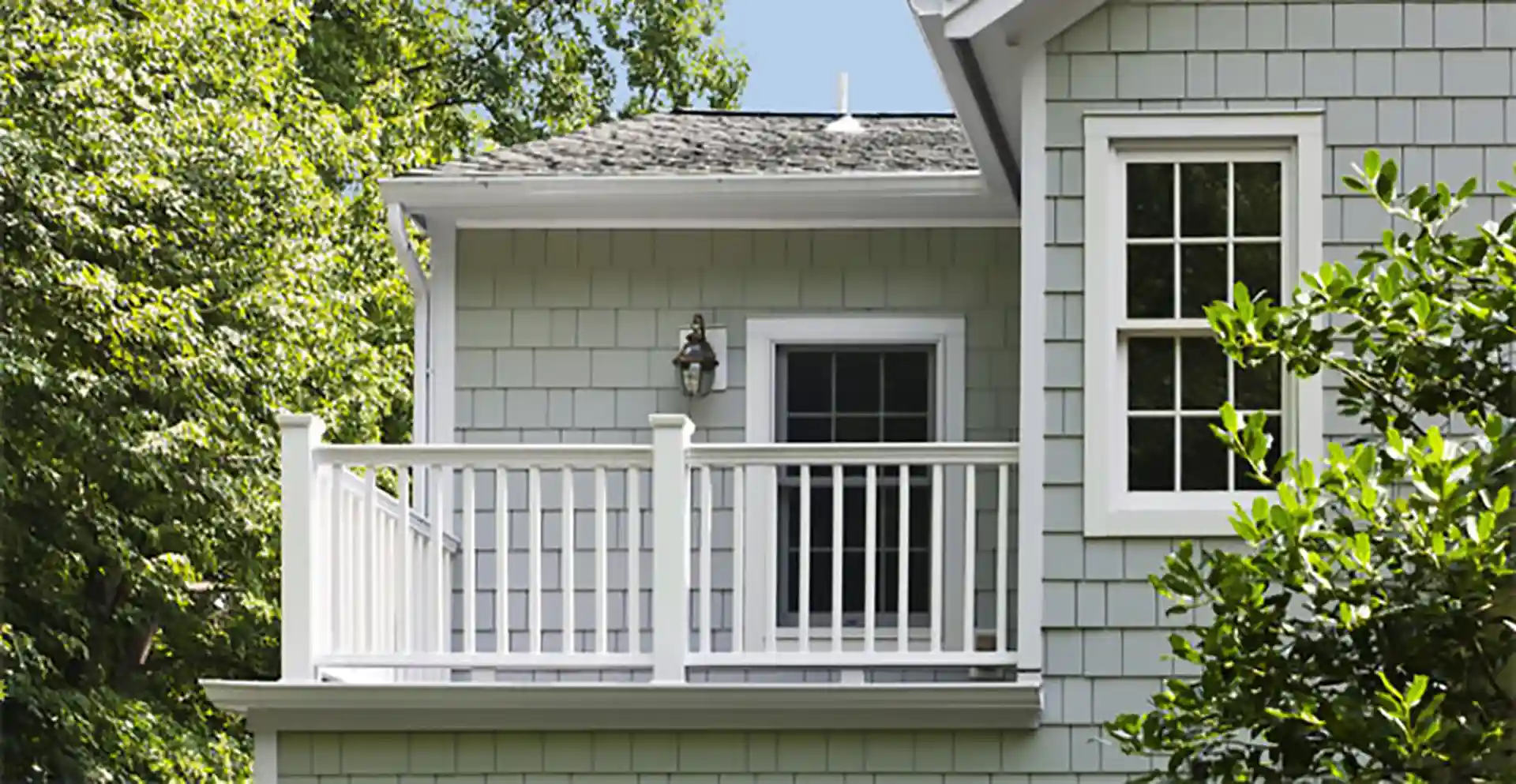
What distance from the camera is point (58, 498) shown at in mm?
15945

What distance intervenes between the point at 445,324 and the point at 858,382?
1.91 m

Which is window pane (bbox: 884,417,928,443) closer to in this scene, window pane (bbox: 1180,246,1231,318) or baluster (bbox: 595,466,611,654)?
window pane (bbox: 1180,246,1231,318)

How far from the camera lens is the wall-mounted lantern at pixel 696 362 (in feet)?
33.6

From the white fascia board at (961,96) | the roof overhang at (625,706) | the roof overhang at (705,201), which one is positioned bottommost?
the roof overhang at (625,706)

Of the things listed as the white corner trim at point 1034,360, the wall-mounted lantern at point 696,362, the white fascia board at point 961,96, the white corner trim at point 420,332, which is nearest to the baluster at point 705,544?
the white corner trim at point 1034,360

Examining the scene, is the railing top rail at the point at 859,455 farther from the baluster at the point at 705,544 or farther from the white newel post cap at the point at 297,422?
the white newel post cap at the point at 297,422

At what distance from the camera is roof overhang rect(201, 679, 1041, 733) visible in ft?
26.0

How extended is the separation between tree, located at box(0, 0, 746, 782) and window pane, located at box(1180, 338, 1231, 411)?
345 inches

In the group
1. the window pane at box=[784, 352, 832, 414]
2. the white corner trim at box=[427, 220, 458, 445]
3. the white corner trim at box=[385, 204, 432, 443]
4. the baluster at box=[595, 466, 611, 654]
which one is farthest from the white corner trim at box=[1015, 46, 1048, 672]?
the white corner trim at box=[385, 204, 432, 443]

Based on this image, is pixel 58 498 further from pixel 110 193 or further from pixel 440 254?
pixel 440 254

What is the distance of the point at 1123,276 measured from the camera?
317 inches

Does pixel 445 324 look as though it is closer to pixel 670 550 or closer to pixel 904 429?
pixel 904 429

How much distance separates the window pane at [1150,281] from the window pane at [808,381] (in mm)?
2586

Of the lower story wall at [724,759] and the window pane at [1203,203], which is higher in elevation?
the window pane at [1203,203]
